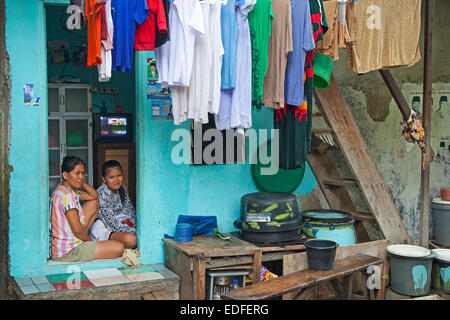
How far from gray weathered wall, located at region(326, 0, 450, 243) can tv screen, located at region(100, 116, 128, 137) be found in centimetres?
372

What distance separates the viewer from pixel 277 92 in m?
4.98

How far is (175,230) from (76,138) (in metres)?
3.87

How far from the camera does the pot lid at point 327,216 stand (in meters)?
5.58

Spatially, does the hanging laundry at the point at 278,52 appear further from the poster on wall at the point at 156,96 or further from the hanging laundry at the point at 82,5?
the hanging laundry at the point at 82,5

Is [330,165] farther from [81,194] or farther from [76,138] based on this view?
[76,138]

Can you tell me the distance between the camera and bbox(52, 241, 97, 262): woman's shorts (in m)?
5.23

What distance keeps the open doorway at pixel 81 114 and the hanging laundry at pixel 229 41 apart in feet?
12.1

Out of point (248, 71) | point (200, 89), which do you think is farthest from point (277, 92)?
point (200, 89)

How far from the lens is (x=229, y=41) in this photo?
4.83 metres

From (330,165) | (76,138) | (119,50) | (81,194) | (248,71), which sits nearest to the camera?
(119,50)

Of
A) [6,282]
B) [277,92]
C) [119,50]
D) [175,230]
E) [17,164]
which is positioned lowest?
[6,282]

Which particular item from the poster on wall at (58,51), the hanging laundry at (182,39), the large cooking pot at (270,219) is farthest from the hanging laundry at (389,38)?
the poster on wall at (58,51)

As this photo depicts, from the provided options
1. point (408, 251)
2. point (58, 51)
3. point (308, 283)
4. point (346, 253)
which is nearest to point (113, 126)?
point (58, 51)

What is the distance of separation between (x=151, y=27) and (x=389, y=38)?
263 centimetres
